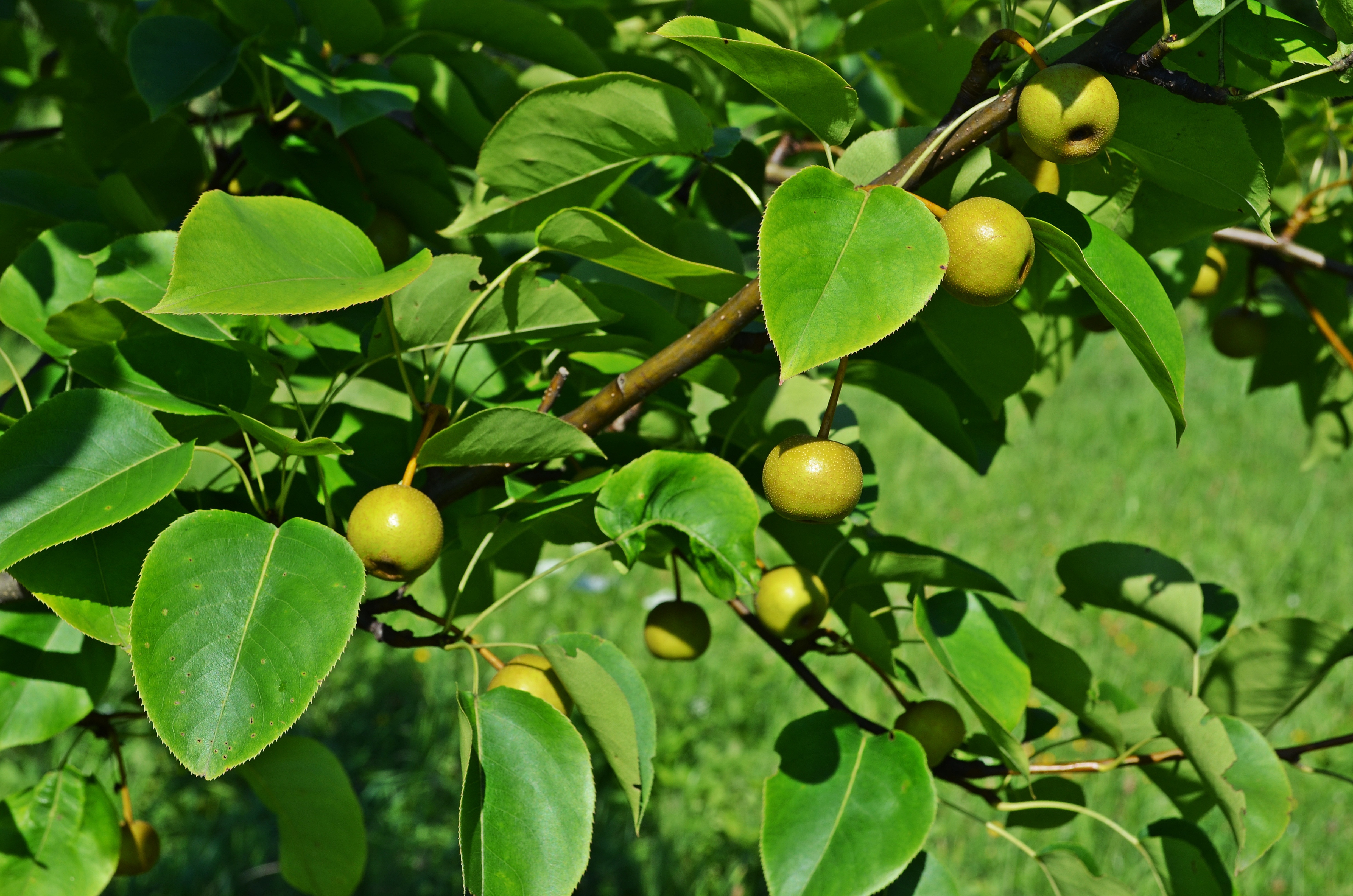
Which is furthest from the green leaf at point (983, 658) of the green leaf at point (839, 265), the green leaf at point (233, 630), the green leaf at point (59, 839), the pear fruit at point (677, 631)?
the green leaf at point (59, 839)

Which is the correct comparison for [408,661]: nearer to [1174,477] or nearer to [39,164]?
[39,164]

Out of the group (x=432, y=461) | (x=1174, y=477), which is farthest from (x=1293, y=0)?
(x=432, y=461)

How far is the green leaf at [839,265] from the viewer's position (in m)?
0.63

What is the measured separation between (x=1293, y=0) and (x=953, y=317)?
4.80 meters

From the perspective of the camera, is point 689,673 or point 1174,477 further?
point 1174,477

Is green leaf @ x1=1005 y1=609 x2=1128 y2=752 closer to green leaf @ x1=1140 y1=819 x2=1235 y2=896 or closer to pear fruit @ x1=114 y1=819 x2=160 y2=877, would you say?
green leaf @ x1=1140 y1=819 x2=1235 y2=896

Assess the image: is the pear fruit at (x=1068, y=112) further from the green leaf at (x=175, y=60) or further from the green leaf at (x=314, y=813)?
the green leaf at (x=314, y=813)

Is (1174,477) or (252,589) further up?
(252,589)

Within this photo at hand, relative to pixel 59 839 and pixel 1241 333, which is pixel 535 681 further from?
pixel 1241 333

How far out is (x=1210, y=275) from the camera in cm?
160

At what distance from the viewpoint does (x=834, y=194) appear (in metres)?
0.71

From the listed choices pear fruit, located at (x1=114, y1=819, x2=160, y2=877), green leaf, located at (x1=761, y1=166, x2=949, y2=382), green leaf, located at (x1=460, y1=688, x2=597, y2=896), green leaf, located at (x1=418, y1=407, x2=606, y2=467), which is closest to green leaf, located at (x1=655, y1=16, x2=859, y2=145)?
green leaf, located at (x1=761, y1=166, x2=949, y2=382)

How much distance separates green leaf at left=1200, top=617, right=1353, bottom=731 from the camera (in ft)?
3.92

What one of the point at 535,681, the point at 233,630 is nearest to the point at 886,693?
the point at 535,681
